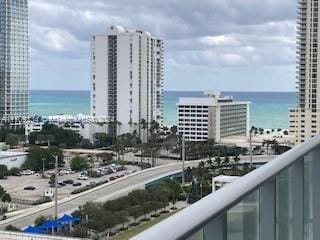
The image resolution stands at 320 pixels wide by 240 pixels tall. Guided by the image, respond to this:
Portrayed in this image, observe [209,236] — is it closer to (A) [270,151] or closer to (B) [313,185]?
(B) [313,185]

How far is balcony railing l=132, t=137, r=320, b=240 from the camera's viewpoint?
30.5 inches

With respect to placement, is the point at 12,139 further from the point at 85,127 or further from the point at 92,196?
the point at 92,196

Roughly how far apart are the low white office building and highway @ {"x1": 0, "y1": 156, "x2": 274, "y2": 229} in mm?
7185

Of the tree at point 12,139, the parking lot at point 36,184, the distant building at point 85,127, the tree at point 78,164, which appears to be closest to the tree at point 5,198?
the parking lot at point 36,184

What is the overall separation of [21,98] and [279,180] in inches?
2042

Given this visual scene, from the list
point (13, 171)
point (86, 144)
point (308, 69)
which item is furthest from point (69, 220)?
point (86, 144)

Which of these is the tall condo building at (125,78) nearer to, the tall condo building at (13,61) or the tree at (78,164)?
the tall condo building at (13,61)

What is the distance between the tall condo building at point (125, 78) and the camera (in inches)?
1836

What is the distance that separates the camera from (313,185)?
1.56 m

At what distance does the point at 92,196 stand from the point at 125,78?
25.9m

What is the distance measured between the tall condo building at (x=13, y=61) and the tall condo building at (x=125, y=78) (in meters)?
6.87

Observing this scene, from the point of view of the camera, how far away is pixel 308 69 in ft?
118

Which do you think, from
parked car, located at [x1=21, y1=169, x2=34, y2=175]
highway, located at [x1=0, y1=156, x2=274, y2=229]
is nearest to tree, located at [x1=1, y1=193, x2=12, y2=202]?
highway, located at [x1=0, y1=156, x2=274, y2=229]

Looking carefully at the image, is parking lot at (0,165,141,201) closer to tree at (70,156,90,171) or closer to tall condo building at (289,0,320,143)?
tree at (70,156,90,171)
